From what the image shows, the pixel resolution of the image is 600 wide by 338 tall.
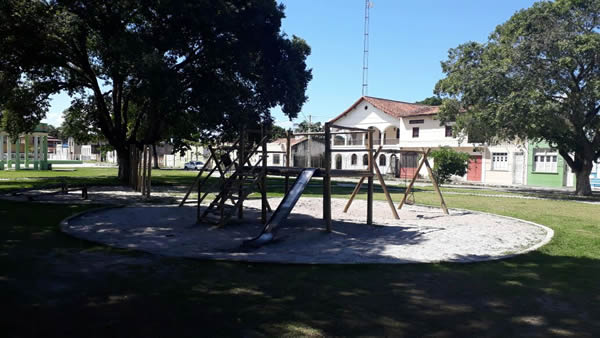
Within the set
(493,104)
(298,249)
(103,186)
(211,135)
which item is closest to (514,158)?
(493,104)

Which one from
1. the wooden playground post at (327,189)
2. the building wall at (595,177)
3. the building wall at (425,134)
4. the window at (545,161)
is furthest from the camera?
the building wall at (425,134)

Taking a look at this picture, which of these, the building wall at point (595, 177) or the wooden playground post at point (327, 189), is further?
the building wall at point (595, 177)

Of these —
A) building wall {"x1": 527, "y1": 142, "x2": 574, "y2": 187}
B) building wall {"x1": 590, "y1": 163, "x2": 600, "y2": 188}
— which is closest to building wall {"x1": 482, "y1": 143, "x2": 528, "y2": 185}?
building wall {"x1": 527, "y1": 142, "x2": 574, "y2": 187}

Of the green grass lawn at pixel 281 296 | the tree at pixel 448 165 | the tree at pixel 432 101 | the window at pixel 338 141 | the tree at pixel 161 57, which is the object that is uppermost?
the tree at pixel 432 101

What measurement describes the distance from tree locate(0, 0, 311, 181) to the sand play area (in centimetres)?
792

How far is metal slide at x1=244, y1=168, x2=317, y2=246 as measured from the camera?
8.10 m

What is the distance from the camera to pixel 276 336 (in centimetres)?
394

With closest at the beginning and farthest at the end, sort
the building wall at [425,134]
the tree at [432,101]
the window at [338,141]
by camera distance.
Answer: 1. the building wall at [425,134]
2. the window at [338,141]
3. the tree at [432,101]

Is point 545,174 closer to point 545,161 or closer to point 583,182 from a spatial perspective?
point 545,161

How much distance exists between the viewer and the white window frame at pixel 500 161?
38.1 meters

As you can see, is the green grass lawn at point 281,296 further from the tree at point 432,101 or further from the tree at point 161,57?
the tree at point 432,101

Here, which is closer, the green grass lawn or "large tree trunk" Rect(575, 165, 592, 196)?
the green grass lawn

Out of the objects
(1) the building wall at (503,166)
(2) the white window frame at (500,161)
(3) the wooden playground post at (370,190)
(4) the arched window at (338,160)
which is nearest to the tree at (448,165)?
(1) the building wall at (503,166)

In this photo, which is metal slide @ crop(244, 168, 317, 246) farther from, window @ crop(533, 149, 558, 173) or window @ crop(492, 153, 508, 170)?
window @ crop(492, 153, 508, 170)
